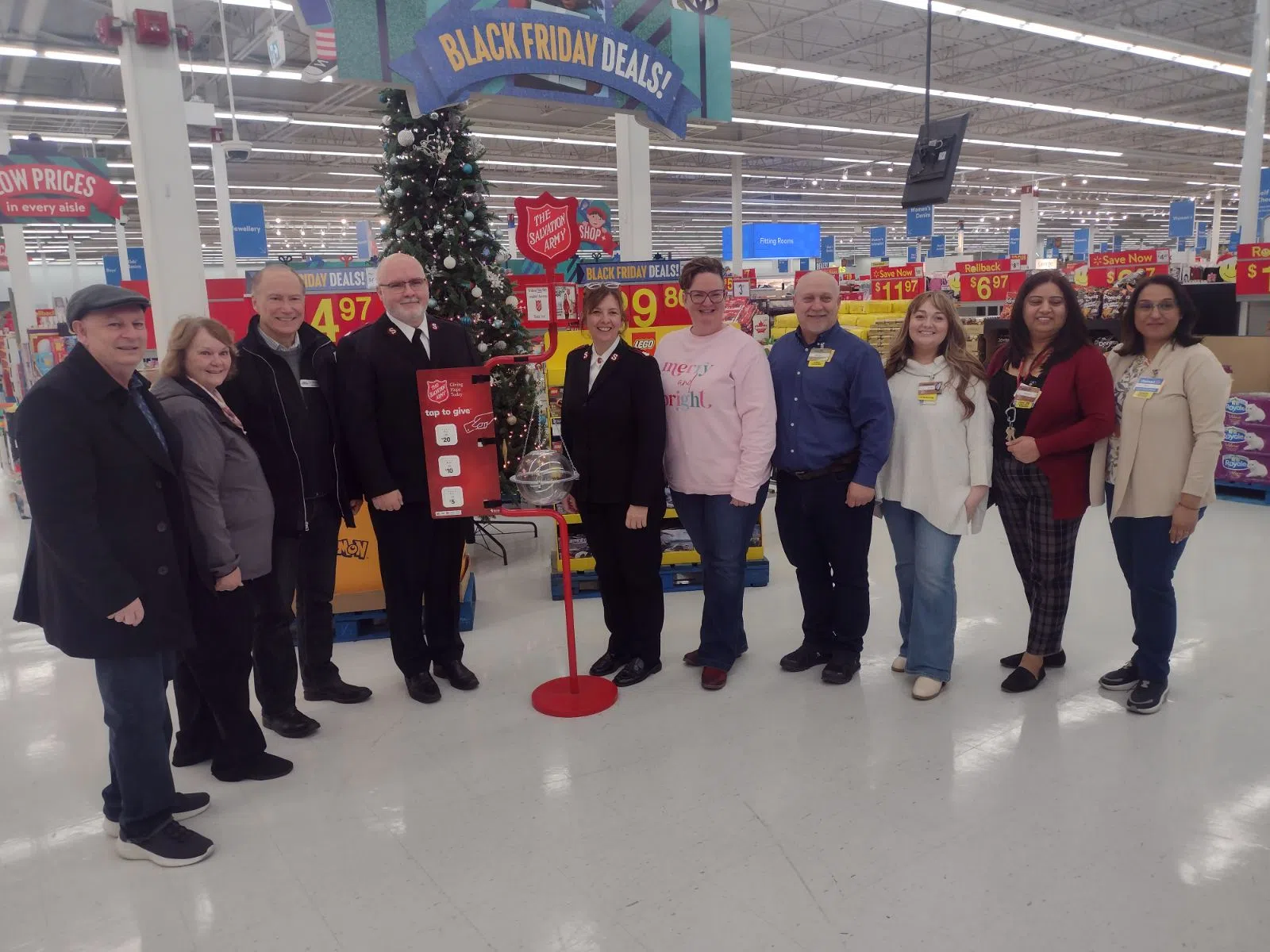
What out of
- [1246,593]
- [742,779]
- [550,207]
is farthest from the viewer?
[550,207]

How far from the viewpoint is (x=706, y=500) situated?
329 centimetres

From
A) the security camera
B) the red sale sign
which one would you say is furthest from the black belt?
the security camera

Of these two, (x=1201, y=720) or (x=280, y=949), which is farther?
(x=1201, y=720)

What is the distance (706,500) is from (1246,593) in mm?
2915

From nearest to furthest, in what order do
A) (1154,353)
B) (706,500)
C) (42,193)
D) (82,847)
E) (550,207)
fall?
(82,847)
(1154,353)
(706,500)
(550,207)
(42,193)

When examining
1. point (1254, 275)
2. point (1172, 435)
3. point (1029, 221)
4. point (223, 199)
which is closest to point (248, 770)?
point (1172, 435)

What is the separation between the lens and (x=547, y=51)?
13.6 ft

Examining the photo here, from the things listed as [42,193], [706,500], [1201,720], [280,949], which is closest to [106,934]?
[280,949]

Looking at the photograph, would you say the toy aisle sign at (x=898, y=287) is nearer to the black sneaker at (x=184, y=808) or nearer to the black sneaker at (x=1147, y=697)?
the black sneaker at (x=1147, y=697)

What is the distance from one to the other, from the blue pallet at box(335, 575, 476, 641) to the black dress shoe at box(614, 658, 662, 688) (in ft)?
2.99

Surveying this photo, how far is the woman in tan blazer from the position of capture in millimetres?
2768

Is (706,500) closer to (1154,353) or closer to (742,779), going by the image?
(742,779)

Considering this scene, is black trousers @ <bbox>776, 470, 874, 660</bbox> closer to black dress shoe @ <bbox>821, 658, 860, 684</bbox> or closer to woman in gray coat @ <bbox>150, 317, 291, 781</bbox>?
black dress shoe @ <bbox>821, 658, 860, 684</bbox>

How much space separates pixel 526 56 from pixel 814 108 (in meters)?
15.1
